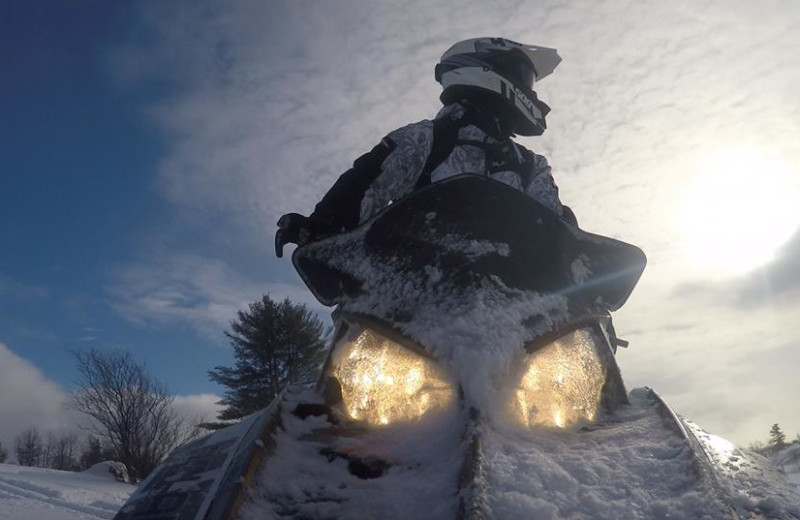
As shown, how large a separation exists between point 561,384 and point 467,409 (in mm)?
406

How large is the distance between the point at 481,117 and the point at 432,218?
165 centimetres

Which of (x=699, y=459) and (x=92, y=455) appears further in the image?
(x=92, y=455)

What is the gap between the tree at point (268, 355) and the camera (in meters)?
22.1

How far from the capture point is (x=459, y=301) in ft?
5.20

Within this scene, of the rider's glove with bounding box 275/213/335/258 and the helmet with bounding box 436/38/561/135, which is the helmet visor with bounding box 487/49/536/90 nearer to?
the helmet with bounding box 436/38/561/135

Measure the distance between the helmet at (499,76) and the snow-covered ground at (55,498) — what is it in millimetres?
8721

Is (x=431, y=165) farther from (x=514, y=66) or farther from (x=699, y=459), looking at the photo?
(x=699, y=459)

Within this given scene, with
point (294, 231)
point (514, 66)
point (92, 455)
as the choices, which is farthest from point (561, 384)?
point (92, 455)

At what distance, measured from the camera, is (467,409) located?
1292mm

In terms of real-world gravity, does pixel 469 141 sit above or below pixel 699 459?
above

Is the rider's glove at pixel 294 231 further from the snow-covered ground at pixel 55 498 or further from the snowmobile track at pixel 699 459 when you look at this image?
the snow-covered ground at pixel 55 498

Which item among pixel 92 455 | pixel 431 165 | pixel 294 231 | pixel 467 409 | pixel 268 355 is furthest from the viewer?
pixel 92 455

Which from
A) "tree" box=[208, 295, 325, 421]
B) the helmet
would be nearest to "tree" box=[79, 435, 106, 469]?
"tree" box=[208, 295, 325, 421]

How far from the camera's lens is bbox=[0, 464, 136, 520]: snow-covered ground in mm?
8688
